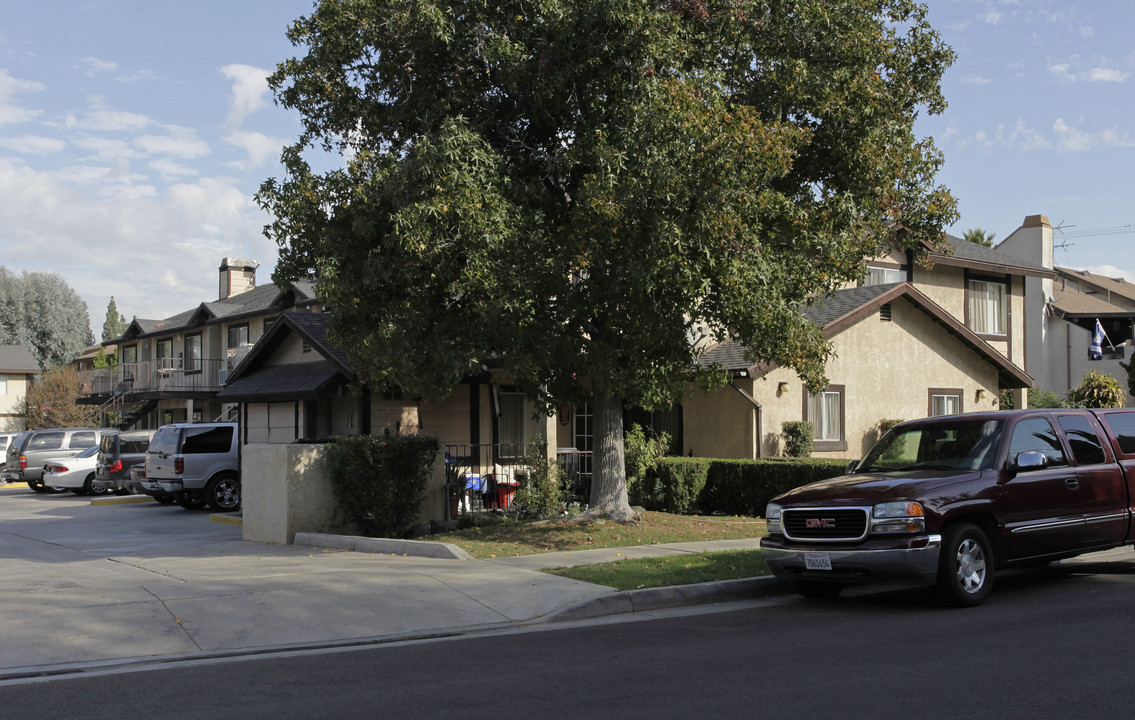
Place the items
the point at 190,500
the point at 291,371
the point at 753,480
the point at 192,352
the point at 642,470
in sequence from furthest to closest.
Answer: the point at 192,352 < the point at 190,500 < the point at 291,371 < the point at 642,470 < the point at 753,480

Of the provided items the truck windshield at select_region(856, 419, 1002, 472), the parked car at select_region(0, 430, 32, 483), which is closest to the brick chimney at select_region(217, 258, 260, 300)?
the parked car at select_region(0, 430, 32, 483)

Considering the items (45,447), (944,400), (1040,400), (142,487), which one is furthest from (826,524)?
(45,447)

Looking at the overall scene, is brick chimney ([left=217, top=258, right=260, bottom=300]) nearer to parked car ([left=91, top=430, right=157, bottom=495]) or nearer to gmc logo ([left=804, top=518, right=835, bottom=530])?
parked car ([left=91, top=430, right=157, bottom=495])

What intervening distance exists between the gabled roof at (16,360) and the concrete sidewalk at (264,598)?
48.8 metres

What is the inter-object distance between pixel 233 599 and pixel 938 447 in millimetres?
7307

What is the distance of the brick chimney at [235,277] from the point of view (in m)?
42.5

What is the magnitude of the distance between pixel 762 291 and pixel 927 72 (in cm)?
503

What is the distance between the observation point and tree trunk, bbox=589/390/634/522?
14578 mm

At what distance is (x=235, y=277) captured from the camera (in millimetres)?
42656

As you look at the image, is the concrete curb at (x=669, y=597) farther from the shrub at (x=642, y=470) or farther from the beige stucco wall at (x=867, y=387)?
the beige stucco wall at (x=867, y=387)

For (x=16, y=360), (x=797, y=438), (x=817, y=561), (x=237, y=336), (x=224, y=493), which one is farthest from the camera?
(x=16, y=360)

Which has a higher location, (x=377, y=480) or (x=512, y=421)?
(x=512, y=421)

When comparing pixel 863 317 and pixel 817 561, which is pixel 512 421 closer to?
pixel 863 317

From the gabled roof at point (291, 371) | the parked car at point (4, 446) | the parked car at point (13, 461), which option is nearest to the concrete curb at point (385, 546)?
the gabled roof at point (291, 371)
